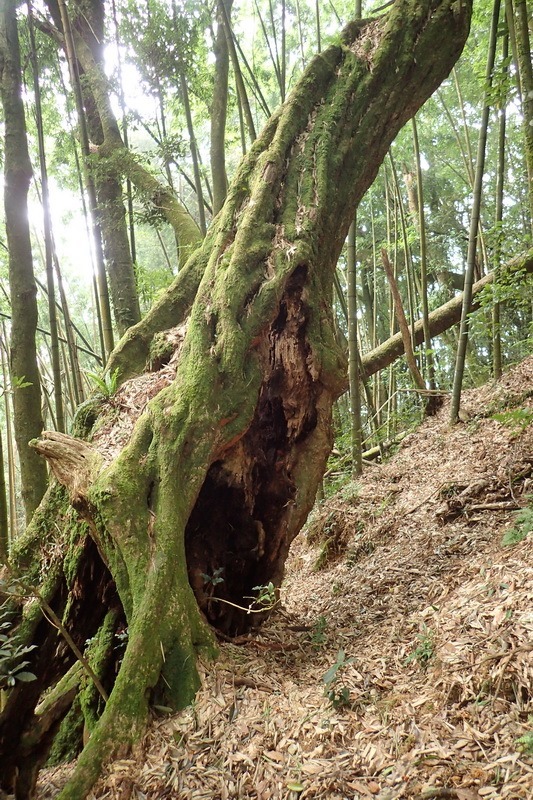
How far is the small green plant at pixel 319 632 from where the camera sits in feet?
10.2

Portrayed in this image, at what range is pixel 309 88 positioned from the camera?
4086 mm

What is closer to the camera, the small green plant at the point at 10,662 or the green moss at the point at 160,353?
the small green plant at the point at 10,662

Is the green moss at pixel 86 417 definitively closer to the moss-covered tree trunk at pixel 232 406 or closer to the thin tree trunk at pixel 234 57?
the moss-covered tree trunk at pixel 232 406

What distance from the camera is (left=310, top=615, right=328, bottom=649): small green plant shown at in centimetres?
311

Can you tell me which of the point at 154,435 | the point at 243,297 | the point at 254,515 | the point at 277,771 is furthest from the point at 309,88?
the point at 277,771

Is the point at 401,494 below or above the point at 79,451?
below

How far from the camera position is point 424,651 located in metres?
2.43

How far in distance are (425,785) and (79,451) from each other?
229 centimetres

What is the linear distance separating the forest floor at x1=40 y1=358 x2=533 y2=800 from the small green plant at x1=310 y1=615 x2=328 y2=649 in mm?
12

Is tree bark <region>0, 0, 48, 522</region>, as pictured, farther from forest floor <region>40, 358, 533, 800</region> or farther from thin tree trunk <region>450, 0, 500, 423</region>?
thin tree trunk <region>450, 0, 500, 423</region>

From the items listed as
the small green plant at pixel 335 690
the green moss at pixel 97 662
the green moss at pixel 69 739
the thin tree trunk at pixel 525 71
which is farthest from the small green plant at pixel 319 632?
the thin tree trunk at pixel 525 71

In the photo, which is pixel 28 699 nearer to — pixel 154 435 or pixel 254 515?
pixel 154 435

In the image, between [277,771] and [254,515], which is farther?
[254,515]

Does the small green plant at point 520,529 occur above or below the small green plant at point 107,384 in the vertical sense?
below
